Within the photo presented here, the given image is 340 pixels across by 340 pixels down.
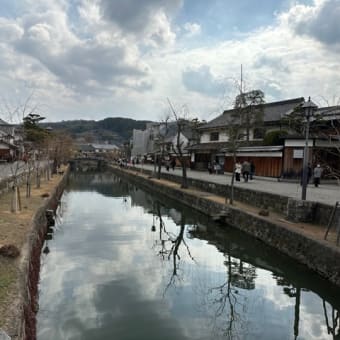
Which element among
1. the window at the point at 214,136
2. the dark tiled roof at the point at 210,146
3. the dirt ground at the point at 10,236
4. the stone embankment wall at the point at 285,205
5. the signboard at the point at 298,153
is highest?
the window at the point at 214,136

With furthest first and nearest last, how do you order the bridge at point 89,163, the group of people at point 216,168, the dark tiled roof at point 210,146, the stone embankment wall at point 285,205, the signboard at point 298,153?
the bridge at point 89,163 < the dark tiled roof at point 210,146 < the group of people at point 216,168 < the signboard at point 298,153 < the stone embankment wall at point 285,205

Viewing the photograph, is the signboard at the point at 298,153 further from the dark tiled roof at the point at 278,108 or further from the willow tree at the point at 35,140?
the willow tree at the point at 35,140

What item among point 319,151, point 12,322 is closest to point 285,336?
point 12,322

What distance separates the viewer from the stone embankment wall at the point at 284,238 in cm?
891

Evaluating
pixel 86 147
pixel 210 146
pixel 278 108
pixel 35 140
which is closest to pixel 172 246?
pixel 278 108

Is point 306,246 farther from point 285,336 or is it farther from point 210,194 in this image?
point 210,194

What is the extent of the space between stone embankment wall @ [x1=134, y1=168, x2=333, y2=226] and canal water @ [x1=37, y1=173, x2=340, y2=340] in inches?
72.0

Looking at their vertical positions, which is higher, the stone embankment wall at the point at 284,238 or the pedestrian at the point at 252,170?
the pedestrian at the point at 252,170

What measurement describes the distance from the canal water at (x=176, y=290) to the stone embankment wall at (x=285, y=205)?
6.00ft

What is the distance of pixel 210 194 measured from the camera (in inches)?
887

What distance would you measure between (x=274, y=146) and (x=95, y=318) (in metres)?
22.6

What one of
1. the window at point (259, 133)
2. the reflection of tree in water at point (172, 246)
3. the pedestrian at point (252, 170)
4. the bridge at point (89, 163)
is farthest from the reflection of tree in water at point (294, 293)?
the bridge at point (89, 163)

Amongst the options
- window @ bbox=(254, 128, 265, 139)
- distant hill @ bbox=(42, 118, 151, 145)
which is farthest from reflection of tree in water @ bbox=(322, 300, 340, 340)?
distant hill @ bbox=(42, 118, 151, 145)

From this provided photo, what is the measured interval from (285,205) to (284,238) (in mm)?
2792
